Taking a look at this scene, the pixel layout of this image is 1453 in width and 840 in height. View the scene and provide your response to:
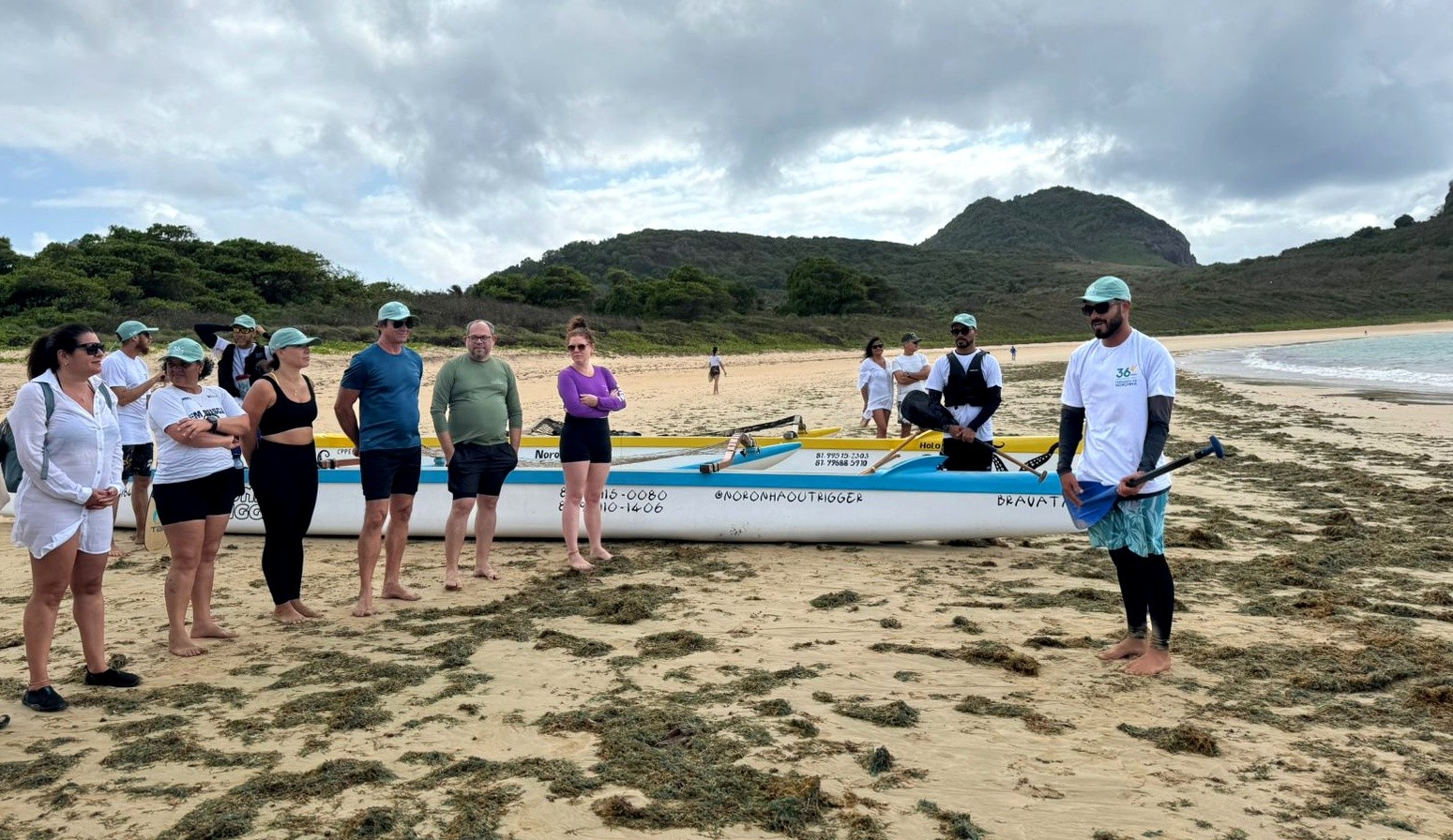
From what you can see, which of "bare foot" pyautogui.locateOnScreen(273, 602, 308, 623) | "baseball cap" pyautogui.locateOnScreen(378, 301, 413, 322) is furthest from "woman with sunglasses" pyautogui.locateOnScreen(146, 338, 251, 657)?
"baseball cap" pyautogui.locateOnScreen(378, 301, 413, 322)

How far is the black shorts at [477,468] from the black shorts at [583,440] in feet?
1.26

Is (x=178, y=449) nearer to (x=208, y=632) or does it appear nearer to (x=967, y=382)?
(x=208, y=632)

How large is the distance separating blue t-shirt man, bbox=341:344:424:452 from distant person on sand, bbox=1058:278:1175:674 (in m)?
3.49

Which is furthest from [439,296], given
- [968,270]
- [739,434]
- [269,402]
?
[968,270]

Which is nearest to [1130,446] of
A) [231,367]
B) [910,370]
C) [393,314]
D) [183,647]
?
[393,314]

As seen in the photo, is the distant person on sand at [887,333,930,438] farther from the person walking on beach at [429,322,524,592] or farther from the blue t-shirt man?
the blue t-shirt man

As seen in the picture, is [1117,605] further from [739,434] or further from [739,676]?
[739,434]

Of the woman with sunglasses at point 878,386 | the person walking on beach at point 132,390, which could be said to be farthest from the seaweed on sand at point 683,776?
the woman with sunglasses at point 878,386

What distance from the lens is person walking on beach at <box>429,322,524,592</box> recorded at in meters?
5.66

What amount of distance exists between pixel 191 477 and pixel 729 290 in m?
56.0

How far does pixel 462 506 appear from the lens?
5.83 meters

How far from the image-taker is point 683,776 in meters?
3.16

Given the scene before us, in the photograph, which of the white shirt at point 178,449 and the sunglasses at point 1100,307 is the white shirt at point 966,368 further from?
the white shirt at point 178,449

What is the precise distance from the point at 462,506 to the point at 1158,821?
14.0 ft
